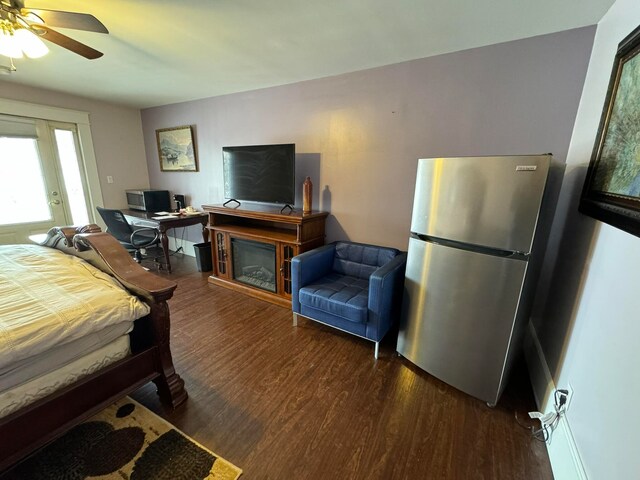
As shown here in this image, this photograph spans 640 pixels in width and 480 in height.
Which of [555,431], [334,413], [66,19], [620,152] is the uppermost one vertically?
[66,19]

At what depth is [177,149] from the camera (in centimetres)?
406

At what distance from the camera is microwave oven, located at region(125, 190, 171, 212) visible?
3.98 metres

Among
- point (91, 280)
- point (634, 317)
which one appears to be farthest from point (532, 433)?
point (91, 280)

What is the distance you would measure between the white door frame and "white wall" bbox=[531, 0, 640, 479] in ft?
18.1

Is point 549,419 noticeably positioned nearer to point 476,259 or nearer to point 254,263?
point 476,259

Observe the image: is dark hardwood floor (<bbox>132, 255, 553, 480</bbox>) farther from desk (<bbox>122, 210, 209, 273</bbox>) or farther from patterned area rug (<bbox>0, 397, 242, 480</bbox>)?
desk (<bbox>122, 210, 209, 273</bbox>)

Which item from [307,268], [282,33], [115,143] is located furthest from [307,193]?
[115,143]

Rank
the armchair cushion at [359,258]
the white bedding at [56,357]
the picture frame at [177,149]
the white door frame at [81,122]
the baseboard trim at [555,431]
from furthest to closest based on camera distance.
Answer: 1. the picture frame at [177,149]
2. the white door frame at [81,122]
3. the armchair cushion at [359,258]
4. the baseboard trim at [555,431]
5. the white bedding at [56,357]

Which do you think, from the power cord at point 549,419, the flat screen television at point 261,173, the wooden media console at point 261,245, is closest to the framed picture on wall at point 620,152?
the power cord at point 549,419

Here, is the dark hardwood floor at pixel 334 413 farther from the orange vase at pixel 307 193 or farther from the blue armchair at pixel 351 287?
the orange vase at pixel 307 193

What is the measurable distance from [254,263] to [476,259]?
233cm

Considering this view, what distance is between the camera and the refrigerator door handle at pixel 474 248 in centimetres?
141

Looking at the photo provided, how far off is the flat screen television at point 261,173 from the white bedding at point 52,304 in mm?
1707

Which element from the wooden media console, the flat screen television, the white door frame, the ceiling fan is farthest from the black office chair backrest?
the ceiling fan
